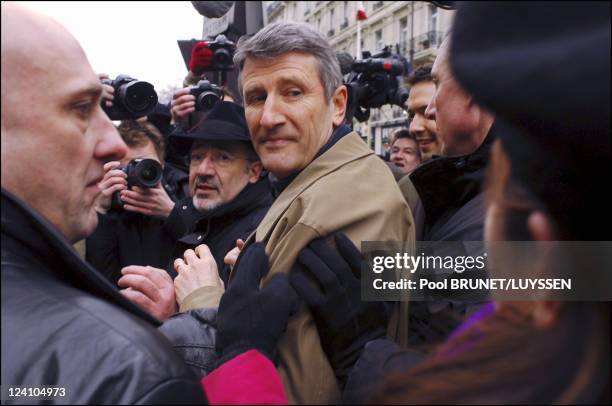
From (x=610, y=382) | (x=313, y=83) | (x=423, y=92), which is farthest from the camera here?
(x=423, y=92)

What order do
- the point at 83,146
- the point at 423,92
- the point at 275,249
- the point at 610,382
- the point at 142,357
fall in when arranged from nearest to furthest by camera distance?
1. the point at 610,382
2. the point at 142,357
3. the point at 83,146
4. the point at 275,249
5. the point at 423,92

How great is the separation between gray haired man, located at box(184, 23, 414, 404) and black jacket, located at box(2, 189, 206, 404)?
316 millimetres

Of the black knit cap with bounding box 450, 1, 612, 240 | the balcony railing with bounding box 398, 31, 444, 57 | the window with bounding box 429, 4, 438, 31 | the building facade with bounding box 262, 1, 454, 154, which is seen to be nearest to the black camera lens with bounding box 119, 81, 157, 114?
the black knit cap with bounding box 450, 1, 612, 240

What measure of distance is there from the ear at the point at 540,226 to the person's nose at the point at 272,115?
46.5 inches

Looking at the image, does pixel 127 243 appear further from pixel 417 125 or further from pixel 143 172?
pixel 417 125

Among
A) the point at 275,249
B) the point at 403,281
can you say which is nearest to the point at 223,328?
the point at 275,249

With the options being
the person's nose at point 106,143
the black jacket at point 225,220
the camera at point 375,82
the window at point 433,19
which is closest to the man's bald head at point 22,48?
the person's nose at point 106,143

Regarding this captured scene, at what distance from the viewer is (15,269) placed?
937mm

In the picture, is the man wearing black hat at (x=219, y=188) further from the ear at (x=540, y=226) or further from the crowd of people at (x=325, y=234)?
the ear at (x=540, y=226)

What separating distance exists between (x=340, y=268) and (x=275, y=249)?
0.18m

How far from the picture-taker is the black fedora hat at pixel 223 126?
9.34ft

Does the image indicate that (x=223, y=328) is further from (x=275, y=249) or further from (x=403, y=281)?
(x=403, y=281)

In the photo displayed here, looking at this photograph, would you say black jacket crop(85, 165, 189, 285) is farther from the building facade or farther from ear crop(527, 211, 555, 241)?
the building facade

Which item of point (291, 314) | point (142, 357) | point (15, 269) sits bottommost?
point (291, 314)
